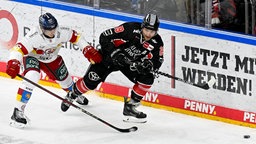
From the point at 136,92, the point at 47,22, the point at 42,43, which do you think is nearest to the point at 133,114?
the point at 136,92

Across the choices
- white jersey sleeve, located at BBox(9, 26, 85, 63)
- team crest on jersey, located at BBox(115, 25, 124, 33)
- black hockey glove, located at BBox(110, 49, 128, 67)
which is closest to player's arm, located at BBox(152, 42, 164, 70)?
black hockey glove, located at BBox(110, 49, 128, 67)

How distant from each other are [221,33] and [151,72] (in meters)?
0.85

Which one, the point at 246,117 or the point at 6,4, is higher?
the point at 6,4

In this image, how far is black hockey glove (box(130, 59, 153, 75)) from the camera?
9.32m

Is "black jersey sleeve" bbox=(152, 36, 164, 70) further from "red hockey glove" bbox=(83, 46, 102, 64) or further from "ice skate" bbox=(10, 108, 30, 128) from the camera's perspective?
"ice skate" bbox=(10, 108, 30, 128)

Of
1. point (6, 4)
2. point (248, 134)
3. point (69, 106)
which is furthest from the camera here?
point (6, 4)

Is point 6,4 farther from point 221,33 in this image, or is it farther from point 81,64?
point 221,33

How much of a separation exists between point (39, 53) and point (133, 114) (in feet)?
3.80

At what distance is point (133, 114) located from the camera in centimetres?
962

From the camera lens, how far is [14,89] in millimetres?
10773

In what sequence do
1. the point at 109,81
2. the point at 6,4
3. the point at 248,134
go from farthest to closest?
the point at 6,4
the point at 109,81
the point at 248,134

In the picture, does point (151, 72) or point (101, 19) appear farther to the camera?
point (101, 19)

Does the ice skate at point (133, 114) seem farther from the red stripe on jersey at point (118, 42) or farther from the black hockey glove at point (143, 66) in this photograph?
the red stripe on jersey at point (118, 42)

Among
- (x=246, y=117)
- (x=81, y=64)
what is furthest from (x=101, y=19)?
(x=246, y=117)
